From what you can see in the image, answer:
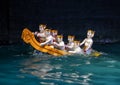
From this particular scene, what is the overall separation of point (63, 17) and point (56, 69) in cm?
843

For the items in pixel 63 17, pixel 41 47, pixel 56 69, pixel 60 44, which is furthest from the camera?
pixel 63 17

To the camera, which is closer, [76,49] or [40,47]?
[40,47]

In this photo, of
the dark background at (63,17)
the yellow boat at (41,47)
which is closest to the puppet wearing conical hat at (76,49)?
the yellow boat at (41,47)

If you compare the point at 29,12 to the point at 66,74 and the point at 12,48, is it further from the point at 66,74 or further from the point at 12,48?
the point at 66,74

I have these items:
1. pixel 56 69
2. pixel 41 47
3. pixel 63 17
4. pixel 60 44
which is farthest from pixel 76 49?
pixel 63 17

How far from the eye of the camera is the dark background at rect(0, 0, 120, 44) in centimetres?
2156

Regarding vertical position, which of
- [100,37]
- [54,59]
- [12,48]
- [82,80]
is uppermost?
[100,37]

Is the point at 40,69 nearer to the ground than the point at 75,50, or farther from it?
nearer to the ground

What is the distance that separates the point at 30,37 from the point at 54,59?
4.80 ft

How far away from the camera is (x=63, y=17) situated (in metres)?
22.4

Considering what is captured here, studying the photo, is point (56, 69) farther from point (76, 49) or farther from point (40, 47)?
point (76, 49)

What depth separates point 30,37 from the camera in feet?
55.1

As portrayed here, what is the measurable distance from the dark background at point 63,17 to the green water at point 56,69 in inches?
132

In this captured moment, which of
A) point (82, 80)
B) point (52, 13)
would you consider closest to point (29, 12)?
point (52, 13)
